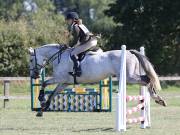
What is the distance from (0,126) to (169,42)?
3044 centimetres

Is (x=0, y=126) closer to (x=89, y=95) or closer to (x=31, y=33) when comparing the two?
(x=89, y=95)

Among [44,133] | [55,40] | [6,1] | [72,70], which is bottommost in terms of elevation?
[44,133]

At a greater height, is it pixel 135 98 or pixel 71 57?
pixel 71 57

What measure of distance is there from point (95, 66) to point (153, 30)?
28.6m

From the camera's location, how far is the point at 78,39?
14531 mm

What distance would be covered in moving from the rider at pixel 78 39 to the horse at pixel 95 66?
168mm

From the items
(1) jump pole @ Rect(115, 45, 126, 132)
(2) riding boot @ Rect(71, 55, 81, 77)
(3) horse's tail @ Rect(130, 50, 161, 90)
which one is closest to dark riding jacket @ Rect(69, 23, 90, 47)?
(2) riding boot @ Rect(71, 55, 81, 77)

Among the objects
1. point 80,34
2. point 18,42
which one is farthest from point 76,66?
point 18,42

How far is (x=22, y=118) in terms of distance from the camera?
16.6 m

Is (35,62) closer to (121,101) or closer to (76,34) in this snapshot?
(76,34)

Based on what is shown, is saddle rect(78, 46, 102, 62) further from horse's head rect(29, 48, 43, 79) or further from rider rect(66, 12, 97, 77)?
horse's head rect(29, 48, 43, 79)

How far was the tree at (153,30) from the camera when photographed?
138 ft

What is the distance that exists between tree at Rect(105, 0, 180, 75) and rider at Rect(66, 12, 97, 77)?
27.4 metres

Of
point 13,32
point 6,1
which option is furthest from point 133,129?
point 6,1
